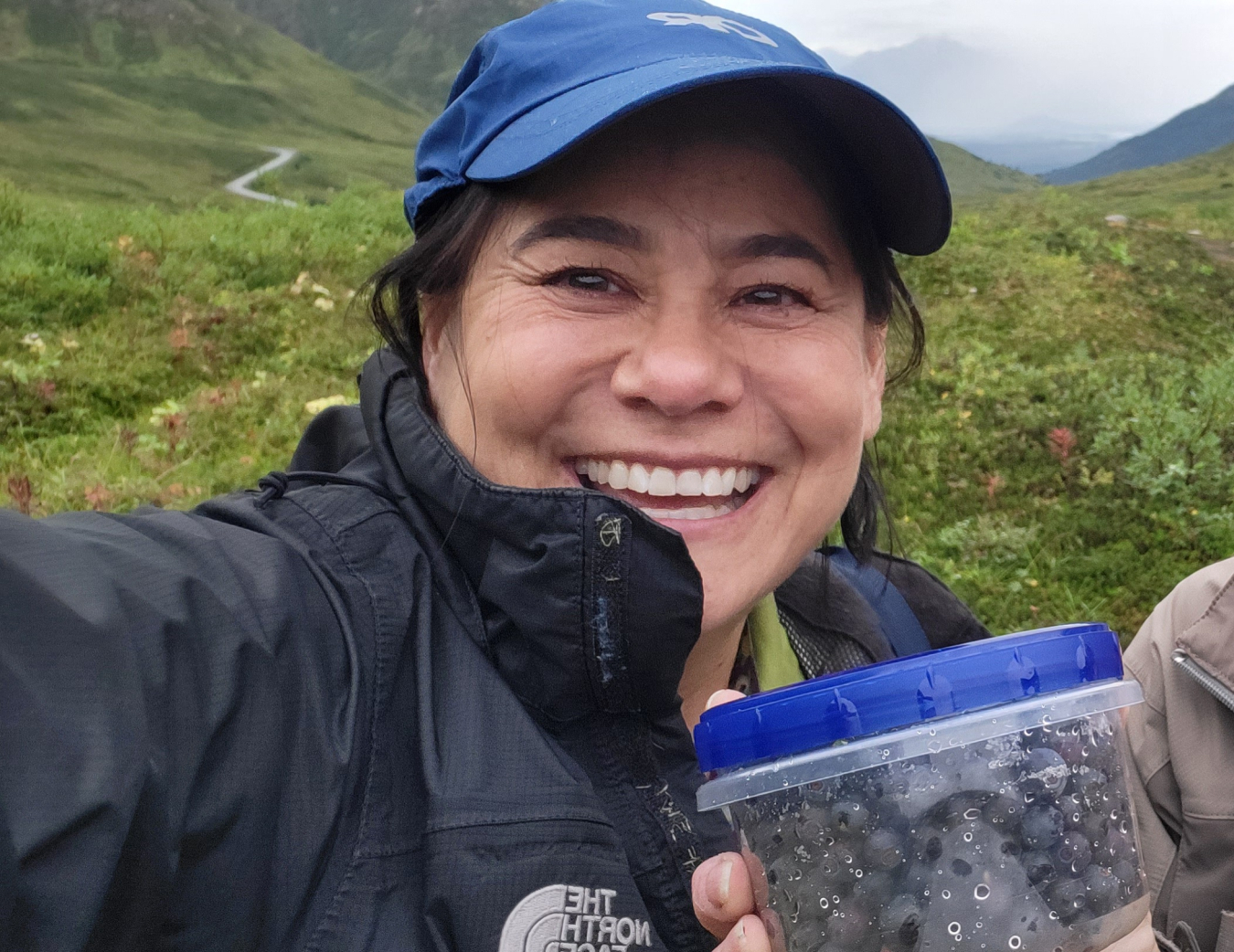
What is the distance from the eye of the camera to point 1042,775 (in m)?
1.10

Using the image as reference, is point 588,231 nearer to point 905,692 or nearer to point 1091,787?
point 905,692

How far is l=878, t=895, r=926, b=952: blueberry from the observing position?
1055 millimetres

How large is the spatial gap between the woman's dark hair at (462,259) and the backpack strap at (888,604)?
68 cm

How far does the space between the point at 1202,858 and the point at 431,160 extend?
1.99 m

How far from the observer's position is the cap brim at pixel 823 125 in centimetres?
142

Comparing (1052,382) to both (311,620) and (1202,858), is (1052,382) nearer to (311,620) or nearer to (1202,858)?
(1202,858)

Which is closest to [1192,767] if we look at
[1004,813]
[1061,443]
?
[1004,813]

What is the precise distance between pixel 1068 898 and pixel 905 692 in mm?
296

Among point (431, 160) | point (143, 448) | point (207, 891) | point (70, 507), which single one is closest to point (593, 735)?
point (207, 891)

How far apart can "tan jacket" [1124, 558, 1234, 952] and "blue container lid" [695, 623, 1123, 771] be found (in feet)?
3.39

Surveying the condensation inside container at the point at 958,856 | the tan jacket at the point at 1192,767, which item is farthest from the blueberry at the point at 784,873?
the tan jacket at the point at 1192,767

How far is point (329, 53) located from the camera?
464 ft

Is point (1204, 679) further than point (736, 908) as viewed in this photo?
Yes

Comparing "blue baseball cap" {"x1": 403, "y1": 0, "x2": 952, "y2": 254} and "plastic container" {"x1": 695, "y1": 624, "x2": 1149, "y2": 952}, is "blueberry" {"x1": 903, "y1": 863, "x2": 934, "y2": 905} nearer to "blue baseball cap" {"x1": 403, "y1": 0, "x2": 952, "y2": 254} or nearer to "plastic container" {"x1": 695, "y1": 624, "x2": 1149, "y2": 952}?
"plastic container" {"x1": 695, "y1": 624, "x2": 1149, "y2": 952}
